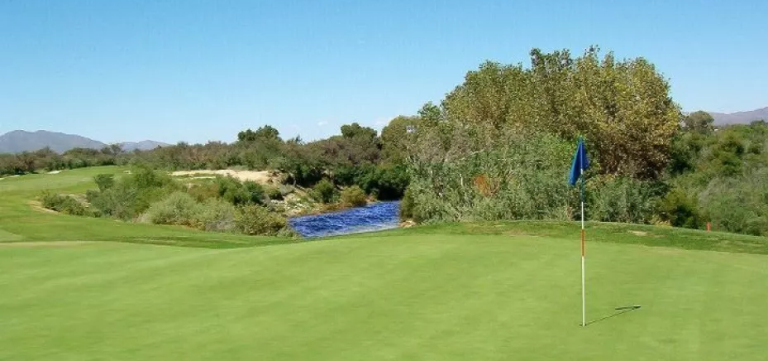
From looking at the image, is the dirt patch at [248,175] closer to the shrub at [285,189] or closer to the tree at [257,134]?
the shrub at [285,189]

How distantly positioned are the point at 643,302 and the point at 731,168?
49.3 metres

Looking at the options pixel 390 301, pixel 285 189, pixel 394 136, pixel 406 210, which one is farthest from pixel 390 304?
pixel 394 136

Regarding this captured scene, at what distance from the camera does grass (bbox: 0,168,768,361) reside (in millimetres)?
8883

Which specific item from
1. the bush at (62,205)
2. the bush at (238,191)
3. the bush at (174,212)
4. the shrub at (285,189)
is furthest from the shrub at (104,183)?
the shrub at (285,189)

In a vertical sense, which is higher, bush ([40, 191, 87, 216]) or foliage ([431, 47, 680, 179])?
foliage ([431, 47, 680, 179])

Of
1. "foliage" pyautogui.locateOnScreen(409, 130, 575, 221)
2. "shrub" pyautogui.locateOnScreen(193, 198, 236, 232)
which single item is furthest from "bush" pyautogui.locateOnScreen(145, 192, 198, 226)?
"foliage" pyautogui.locateOnScreen(409, 130, 575, 221)

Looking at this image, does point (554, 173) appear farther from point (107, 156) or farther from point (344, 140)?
point (107, 156)

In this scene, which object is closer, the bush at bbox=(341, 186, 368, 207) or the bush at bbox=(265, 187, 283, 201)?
the bush at bbox=(265, 187, 283, 201)

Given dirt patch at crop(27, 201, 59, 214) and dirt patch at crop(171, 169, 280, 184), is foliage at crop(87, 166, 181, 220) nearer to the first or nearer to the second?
dirt patch at crop(27, 201, 59, 214)

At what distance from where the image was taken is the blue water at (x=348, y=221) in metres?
62.6

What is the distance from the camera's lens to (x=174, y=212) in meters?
48.7

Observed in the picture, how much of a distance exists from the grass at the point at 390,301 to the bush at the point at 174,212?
30.3 metres

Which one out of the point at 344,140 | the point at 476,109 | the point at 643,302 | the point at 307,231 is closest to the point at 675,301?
the point at 643,302

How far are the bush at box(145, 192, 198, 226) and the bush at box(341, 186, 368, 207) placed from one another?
40045 millimetres
